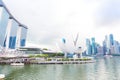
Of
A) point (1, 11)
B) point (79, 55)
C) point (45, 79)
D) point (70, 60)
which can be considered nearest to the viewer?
point (45, 79)

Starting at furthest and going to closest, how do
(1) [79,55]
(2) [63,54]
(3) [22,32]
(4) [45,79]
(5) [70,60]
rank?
1. (3) [22,32]
2. (2) [63,54]
3. (1) [79,55]
4. (5) [70,60]
5. (4) [45,79]

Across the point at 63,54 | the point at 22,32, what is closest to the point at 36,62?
the point at 63,54

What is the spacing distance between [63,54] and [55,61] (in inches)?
1174

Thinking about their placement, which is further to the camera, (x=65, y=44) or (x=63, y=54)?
(x=63, y=54)

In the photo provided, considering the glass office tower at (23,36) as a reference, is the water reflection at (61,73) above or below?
below

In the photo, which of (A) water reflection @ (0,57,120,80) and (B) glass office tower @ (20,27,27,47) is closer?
(A) water reflection @ (0,57,120,80)

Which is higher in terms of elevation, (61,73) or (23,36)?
(23,36)

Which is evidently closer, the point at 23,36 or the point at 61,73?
the point at 61,73

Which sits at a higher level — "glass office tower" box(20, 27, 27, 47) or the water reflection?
"glass office tower" box(20, 27, 27, 47)

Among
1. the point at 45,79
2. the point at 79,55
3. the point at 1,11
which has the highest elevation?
the point at 1,11

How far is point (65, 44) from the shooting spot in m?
101

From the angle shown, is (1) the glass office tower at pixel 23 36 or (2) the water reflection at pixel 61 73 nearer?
(2) the water reflection at pixel 61 73

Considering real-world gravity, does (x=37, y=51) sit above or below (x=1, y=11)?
below

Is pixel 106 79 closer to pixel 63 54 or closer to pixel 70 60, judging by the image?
pixel 70 60
